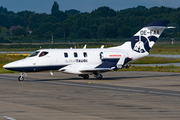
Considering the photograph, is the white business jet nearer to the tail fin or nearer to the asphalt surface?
the tail fin

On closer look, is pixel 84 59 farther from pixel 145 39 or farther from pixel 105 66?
pixel 145 39

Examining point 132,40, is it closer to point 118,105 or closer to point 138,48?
point 138,48

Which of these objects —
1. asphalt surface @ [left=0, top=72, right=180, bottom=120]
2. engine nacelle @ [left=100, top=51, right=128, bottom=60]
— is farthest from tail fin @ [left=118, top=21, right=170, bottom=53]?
asphalt surface @ [left=0, top=72, right=180, bottom=120]

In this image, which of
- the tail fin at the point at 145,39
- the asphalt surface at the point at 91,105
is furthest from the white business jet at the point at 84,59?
the asphalt surface at the point at 91,105

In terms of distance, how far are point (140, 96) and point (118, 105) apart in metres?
3.95

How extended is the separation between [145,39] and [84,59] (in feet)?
22.5

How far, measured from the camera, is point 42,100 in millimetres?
19484

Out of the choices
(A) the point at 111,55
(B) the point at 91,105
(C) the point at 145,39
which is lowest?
(B) the point at 91,105

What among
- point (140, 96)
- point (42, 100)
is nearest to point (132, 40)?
point (140, 96)

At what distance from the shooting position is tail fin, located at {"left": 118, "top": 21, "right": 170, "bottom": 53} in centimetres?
3491

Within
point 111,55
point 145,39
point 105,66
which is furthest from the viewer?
point 145,39

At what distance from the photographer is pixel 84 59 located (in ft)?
108

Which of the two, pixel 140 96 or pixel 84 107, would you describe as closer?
pixel 84 107

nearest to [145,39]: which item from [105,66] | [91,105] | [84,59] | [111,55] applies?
[111,55]
